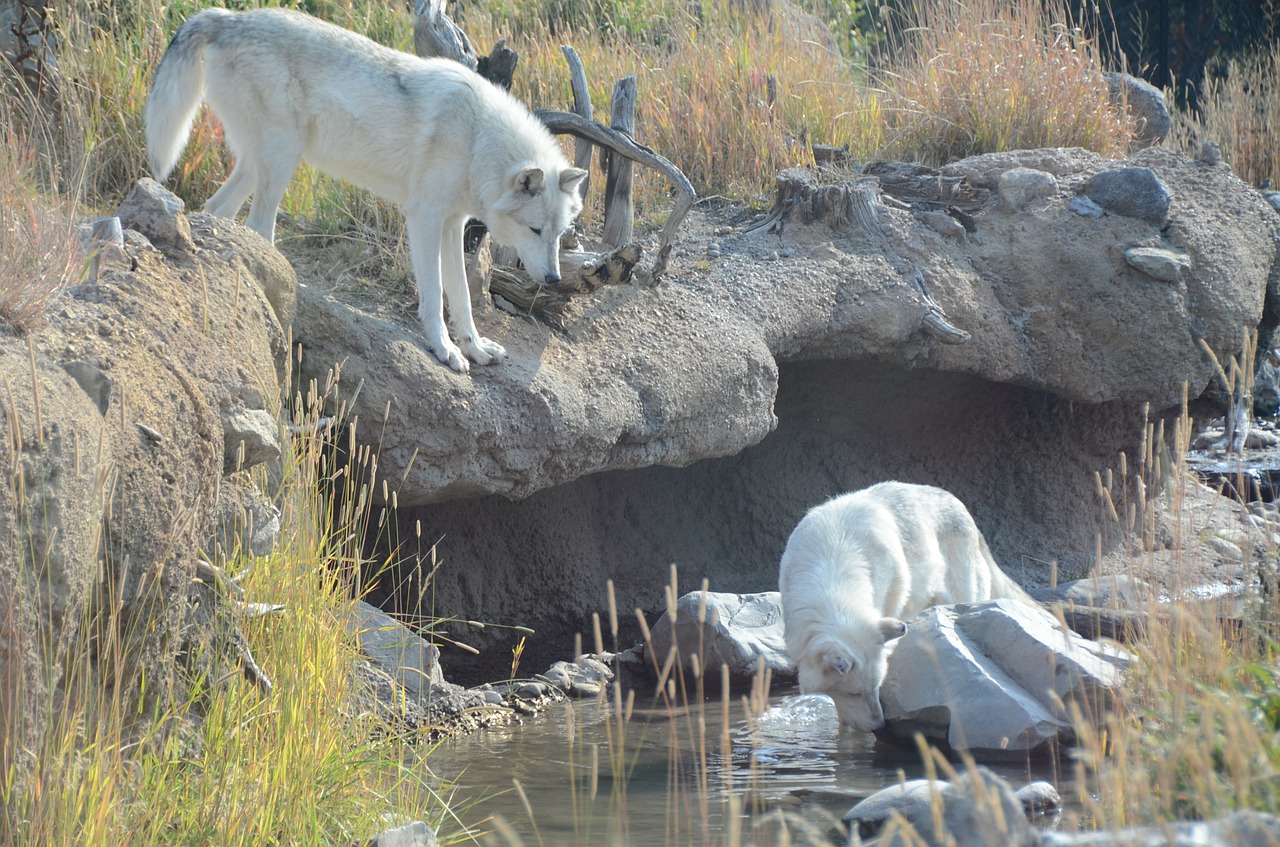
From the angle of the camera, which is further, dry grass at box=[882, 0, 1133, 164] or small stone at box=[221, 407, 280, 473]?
dry grass at box=[882, 0, 1133, 164]

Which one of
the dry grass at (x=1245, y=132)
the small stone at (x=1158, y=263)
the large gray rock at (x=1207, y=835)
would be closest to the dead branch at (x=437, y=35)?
the small stone at (x=1158, y=263)

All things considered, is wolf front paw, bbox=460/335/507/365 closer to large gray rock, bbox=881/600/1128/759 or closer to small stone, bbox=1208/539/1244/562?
large gray rock, bbox=881/600/1128/759

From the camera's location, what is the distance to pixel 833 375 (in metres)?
9.18

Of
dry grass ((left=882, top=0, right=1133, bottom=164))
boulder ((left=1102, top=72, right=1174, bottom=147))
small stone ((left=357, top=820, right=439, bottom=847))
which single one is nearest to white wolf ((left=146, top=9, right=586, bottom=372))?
small stone ((left=357, top=820, right=439, bottom=847))

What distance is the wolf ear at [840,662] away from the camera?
17.5 ft

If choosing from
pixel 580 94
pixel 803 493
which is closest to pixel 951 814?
pixel 580 94

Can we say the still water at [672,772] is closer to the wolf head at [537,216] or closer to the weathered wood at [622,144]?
the wolf head at [537,216]

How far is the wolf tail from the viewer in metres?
6.06

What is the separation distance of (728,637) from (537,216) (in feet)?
8.53

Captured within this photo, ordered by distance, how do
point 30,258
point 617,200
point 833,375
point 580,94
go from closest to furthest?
point 30,258 < point 580,94 < point 617,200 < point 833,375

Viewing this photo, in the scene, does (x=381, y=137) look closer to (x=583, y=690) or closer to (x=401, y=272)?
(x=401, y=272)

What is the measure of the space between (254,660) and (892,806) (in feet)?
7.32

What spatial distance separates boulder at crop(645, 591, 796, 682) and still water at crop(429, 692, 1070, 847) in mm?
429

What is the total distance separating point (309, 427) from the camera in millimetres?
4324
